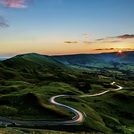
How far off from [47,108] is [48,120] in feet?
47.5

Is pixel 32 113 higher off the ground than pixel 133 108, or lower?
higher

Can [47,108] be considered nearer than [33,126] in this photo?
No

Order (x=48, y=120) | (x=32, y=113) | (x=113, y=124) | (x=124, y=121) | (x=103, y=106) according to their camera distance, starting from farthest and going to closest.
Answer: (x=103, y=106) → (x=124, y=121) → (x=113, y=124) → (x=32, y=113) → (x=48, y=120)

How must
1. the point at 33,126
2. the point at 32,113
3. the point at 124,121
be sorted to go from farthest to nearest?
the point at 124,121 < the point at 32,113 < the point at 33,126

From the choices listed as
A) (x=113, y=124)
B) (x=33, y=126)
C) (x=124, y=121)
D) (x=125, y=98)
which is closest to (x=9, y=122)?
(x=33, y=126)


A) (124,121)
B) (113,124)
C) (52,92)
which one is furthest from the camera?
(52,92)

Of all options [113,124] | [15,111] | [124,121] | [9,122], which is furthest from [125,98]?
[9,122]

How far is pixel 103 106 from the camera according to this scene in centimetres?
15950

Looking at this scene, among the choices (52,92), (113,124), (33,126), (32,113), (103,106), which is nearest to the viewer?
(33,126)

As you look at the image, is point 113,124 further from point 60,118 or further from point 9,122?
point 9,122

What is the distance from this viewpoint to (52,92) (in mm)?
180250

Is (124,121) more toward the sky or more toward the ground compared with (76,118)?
more toward the ground

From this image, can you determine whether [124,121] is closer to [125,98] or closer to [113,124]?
[113,124]

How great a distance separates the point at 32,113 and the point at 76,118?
19.9 metres
